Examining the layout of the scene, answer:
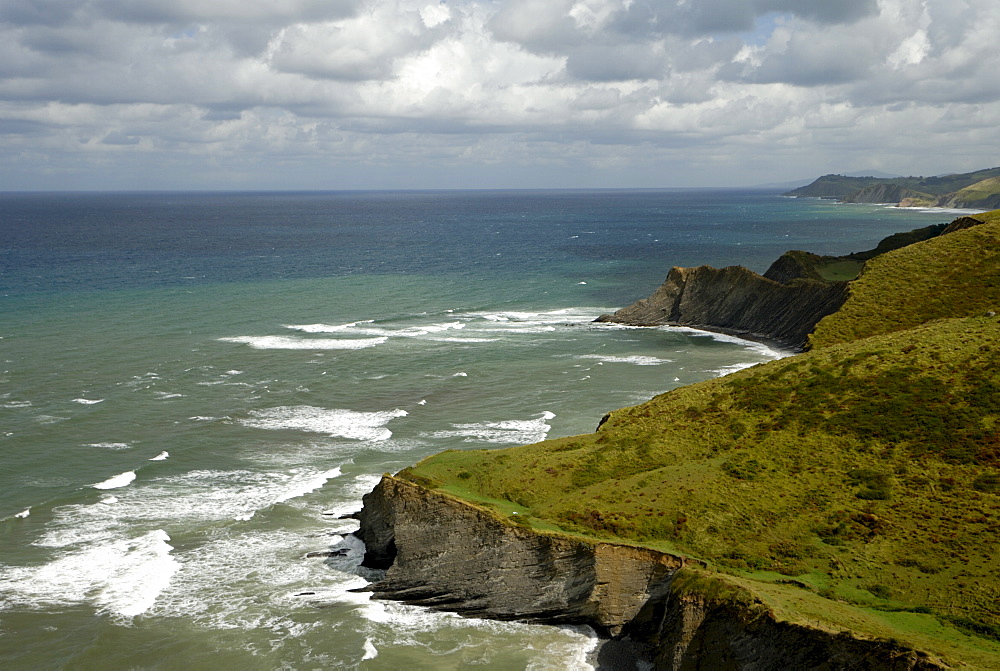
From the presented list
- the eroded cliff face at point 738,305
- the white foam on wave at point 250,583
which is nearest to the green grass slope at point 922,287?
the eroded cliff face at point 738,305

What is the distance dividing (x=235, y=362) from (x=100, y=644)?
4104 cm

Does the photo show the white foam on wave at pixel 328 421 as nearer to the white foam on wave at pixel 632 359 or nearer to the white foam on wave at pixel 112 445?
the white foam on wave at pixel 112 445

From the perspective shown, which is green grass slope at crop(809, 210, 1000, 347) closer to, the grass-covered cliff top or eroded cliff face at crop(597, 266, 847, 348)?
eroded cliff face at crop(597, 266, 847, 348)

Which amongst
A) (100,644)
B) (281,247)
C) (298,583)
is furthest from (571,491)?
(281,247)

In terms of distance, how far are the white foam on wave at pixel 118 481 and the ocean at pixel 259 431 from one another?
137mm

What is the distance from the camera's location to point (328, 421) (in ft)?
172

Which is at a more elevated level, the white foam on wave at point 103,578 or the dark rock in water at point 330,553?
the dark rock in water at point 330,553

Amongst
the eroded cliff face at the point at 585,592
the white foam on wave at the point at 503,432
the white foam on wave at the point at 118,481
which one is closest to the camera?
the eroded cliff face at the point at 585,592

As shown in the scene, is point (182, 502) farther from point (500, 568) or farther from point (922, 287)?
point (922, 287)

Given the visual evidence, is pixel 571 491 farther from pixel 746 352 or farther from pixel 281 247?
pixel 281 247

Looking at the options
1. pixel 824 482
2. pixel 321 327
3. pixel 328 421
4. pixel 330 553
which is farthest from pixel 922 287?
pixel 321 327

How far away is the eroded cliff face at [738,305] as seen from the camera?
231ft

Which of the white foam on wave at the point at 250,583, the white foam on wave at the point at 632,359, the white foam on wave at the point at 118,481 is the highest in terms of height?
the white foam on wave at the point at 632,359

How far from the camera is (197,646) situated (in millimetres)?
28094
